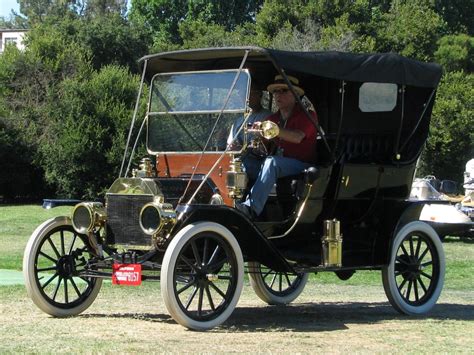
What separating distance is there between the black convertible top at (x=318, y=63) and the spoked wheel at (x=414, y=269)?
1.71 m

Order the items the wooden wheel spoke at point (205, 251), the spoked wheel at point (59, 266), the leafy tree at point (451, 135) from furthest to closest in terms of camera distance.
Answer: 1. the leafy tree at point (451, 135)
2. the spoked wheel at point (59, 266)
3. the wooden wheel spoke at point (205, 251)

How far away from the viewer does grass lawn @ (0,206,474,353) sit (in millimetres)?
7609

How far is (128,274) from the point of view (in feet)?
28.3

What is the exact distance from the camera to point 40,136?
48375 millimetres

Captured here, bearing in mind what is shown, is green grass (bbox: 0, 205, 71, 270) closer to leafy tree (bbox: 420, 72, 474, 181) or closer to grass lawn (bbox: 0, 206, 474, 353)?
grass lawn (bbox: 0, 206, 474, 353)

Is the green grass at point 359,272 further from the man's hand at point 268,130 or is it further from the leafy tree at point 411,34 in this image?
the leafy tree at point 411,34

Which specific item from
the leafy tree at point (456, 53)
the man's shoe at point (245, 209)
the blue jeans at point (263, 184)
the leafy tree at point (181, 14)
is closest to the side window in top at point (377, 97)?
the blue jeans at point (263, 184)

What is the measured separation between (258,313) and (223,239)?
1929mm

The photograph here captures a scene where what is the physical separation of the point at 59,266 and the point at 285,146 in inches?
105

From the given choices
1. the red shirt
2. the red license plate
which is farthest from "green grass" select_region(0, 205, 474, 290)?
the red license plate

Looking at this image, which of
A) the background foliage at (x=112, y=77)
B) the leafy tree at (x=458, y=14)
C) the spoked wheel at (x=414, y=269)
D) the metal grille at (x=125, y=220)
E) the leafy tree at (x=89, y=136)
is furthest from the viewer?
the leafy tree at (x=458, y=14)

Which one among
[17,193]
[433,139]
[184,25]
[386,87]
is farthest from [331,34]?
[386,87]

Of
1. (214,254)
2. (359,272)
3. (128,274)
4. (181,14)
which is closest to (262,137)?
(214,254)

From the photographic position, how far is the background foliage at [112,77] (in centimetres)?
→ 4528
